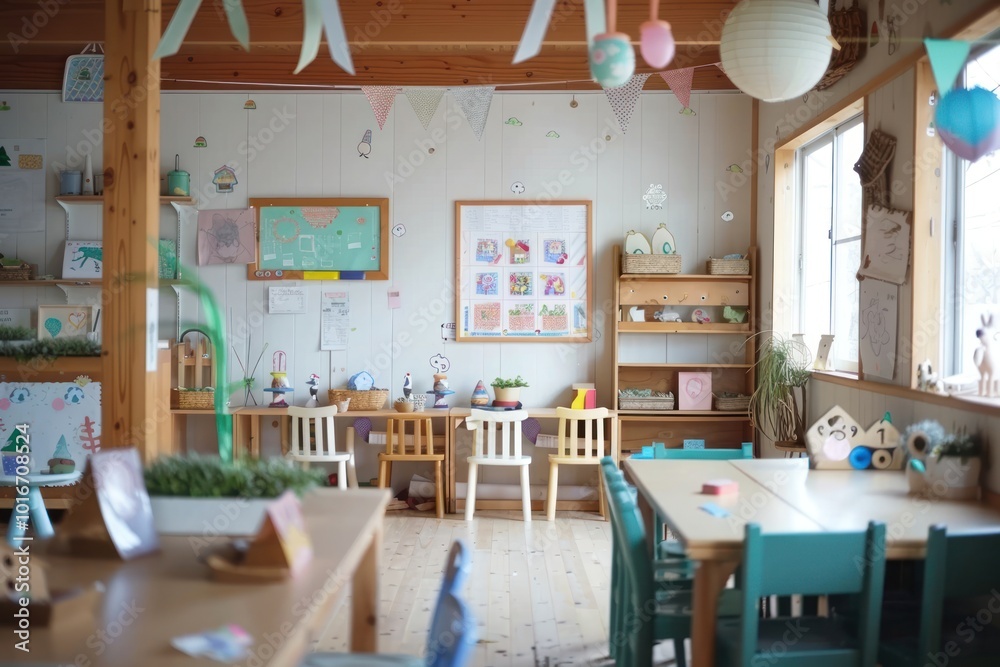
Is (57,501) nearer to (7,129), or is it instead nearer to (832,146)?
(7,129)

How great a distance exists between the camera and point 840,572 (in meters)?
2.02

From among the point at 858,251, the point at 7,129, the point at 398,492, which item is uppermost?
the point at 7,129

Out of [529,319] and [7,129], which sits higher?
[7,129]

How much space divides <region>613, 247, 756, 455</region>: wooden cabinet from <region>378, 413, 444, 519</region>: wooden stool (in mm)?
1166

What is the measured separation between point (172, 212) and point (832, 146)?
404 centimetres

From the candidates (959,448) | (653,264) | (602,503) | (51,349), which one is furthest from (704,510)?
(653,264)

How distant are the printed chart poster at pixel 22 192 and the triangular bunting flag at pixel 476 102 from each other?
274 cm

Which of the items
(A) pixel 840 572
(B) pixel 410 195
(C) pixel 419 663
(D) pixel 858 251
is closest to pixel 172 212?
(B) pixel 410 195

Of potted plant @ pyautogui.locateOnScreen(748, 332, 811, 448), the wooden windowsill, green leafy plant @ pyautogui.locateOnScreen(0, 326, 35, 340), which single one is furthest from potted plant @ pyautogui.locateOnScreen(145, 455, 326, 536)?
potted plant @ pyautogui.locateOnScreen(748, 332, 811, 448)

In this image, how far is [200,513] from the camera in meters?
2.04

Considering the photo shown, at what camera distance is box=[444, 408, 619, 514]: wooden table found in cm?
541

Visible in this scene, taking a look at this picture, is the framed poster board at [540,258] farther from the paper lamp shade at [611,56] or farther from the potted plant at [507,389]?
the paper lamp shade at [611,56]

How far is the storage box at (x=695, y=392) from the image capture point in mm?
5621

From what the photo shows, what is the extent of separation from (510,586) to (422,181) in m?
2.82
